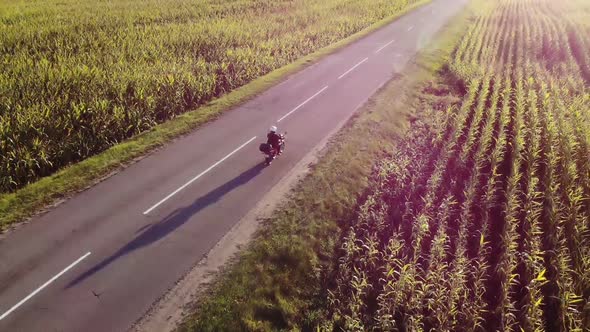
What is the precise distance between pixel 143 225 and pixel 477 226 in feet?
33.9

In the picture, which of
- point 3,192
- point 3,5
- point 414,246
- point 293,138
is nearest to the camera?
point 414,246

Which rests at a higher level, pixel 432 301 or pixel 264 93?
pixel 264 93

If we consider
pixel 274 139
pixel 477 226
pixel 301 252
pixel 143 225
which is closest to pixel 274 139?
pixel 274 139

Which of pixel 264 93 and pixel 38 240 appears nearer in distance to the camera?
pixel 38 240

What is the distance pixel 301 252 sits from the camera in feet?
35.8

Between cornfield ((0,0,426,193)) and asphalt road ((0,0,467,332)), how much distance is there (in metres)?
2.69

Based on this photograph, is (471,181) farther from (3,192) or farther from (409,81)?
(3,192)

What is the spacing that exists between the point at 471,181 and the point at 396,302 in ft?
21.2

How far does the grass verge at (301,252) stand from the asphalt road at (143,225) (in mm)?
1197

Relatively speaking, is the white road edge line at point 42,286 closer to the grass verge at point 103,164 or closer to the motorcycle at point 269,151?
the grass verge at point 103,164

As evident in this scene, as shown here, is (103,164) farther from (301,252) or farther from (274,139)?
(301,252)

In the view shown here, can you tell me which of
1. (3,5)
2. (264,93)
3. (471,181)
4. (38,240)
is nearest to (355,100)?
(264,93)

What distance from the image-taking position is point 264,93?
22.4 m

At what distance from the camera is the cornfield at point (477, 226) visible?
892 centimetres
